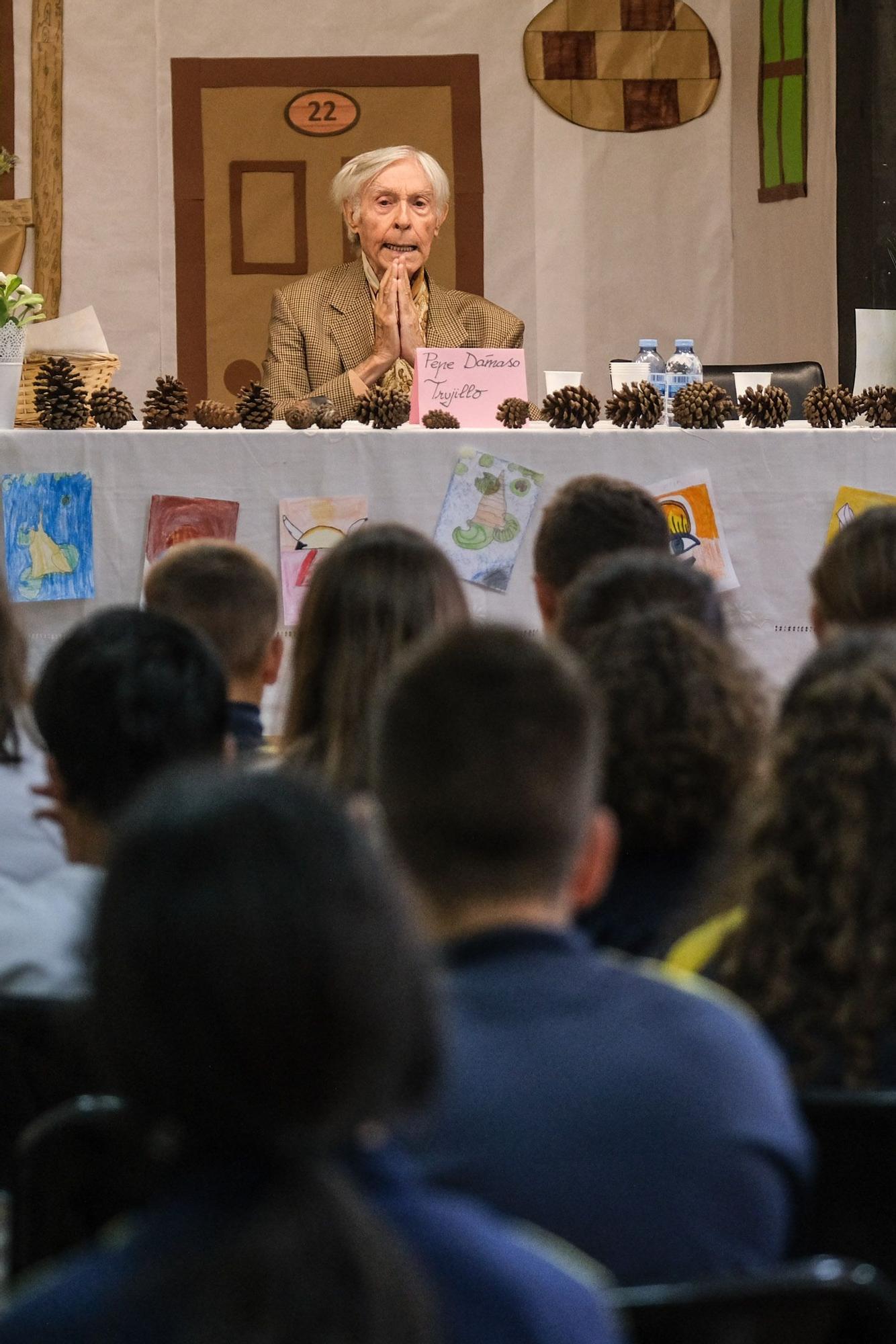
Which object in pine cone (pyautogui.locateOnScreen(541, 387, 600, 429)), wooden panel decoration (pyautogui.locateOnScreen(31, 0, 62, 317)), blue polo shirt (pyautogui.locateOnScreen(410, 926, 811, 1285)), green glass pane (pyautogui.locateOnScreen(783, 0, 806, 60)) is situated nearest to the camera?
blue polo shirt (pyautogui.locateOnScreen(410, 926, 811, 1285))

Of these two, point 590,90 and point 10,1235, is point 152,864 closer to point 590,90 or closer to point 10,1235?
point 10,1235

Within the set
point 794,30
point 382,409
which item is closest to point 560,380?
point 382,409

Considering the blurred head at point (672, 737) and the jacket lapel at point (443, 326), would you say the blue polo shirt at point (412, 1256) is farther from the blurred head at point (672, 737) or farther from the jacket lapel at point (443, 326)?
the jacket lapel at point (443, 326)

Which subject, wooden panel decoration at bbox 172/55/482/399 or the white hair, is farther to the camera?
wooden panel decoration at bbox 172/55/482/399

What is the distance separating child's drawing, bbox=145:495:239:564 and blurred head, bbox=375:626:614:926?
201 cm

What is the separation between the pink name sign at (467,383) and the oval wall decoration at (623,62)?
10.7 feet

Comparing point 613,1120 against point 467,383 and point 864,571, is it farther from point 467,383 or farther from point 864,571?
point 467,383

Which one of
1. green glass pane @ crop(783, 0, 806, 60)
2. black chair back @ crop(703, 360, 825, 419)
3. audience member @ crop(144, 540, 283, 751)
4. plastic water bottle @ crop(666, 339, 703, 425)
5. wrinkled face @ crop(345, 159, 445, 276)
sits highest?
green glass pane @ crop(783, 0, 806, 60)

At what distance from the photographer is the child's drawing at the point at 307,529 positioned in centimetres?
301

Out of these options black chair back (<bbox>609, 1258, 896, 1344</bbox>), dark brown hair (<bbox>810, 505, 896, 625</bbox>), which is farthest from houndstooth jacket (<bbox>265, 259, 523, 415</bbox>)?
black chair back (<bbox>609, 1258, 896, 1344</bbox>)

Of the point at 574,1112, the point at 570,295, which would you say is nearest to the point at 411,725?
the point at 574,1112

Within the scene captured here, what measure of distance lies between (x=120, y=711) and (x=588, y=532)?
1.09 m

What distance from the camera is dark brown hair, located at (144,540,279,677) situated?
2.11 meters

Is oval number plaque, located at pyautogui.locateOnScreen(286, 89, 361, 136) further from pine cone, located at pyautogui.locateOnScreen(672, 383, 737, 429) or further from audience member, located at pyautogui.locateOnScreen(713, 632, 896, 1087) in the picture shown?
audience member, located at pyautogui.locateOnScreen(713, 632, 896, 1087)
